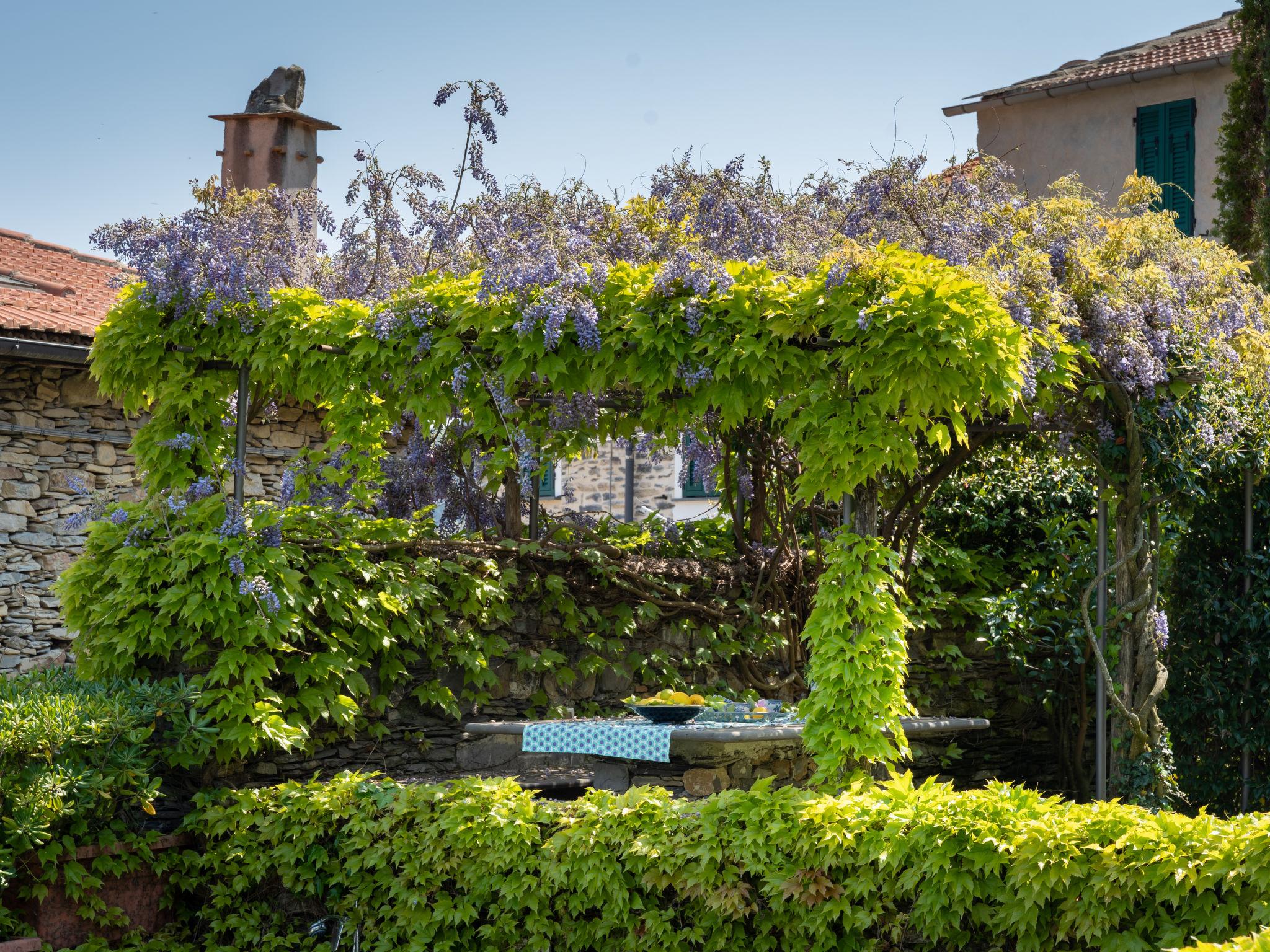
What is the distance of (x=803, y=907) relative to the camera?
15.8 ft

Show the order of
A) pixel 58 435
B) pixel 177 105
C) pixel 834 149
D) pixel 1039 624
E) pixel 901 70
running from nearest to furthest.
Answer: pixel 834 149 → pixel 901 70 → pixel 1039 624 → pixel 58 435 → pixel 177 105

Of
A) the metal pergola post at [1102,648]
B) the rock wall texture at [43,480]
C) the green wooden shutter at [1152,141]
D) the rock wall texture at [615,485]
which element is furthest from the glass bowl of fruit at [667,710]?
the green wooden shutter at [1152,141]

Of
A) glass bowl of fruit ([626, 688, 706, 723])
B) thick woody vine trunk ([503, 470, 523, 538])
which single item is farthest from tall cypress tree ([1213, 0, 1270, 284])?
glass bowl of fruit ([626, 688, 706, 723])

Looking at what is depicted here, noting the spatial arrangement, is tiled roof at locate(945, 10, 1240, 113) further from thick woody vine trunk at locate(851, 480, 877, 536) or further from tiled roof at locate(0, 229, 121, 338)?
tiled roof at locate(0, 229, 121, 338)

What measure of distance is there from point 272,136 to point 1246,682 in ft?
35.5

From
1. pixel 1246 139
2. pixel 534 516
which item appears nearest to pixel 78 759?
pixel 534 516

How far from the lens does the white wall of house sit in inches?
499

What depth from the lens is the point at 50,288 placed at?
11328mm

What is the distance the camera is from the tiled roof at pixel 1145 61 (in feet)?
41.7

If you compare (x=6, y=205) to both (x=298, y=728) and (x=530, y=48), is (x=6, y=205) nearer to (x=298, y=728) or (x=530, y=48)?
(x=530, y=48)

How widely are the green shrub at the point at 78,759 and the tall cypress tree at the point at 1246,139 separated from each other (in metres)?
9.26

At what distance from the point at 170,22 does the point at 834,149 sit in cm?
399

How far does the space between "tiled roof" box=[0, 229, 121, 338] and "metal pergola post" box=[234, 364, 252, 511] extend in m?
1.95

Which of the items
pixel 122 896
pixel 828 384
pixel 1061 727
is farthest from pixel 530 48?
pixel 1061 727
